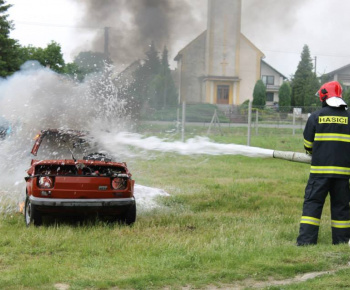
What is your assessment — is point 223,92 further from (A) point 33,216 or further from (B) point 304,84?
(B) point 304,84

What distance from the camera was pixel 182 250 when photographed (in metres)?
5.24

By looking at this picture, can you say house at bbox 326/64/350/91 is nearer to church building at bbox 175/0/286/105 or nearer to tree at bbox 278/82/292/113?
tree at bbox 278/82/292/113

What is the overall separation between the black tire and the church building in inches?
225

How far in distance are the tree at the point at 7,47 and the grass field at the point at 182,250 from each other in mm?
14469

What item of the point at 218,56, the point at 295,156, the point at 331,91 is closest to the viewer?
the point at 331,91

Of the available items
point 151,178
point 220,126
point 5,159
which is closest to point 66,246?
point 5,159

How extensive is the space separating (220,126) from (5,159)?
31.7 feet

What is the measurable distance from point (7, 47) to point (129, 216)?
1953 cm

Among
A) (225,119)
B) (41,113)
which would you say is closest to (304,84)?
(225,119)

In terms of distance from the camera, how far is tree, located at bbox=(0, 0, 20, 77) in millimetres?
21298

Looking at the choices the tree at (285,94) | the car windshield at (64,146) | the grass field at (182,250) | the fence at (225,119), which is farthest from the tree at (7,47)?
the tree at (285,94)

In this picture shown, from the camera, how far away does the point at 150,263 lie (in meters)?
4.75

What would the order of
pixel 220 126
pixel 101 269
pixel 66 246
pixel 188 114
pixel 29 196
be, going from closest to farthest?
pixel 101 269 < pixel 66 246 < pixel 29 196 < pixel 188 114 < pixel 220 126

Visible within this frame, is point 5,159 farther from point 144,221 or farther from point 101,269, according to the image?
point 101,269
